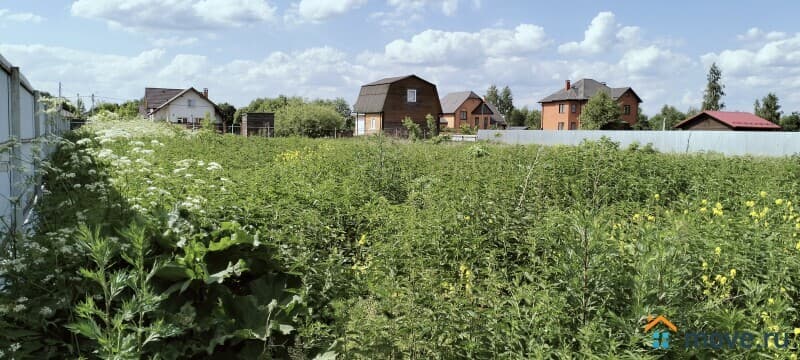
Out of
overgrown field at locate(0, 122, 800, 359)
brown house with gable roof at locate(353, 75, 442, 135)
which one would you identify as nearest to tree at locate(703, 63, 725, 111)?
brown house with gable roof at locate(353, 75, 442, 135)

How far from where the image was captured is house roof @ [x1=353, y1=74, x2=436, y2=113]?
159ft

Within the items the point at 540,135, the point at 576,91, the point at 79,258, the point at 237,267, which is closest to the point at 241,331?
the point at 237,267

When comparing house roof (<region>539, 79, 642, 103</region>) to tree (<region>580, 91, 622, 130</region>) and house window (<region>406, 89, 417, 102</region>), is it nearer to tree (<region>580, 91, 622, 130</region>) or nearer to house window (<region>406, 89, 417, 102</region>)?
tree (<region>580, 91, 622, 130</region>)

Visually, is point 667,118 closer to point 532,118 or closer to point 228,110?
point 532,118


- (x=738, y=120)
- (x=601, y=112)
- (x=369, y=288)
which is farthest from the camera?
(x=738, y=120)

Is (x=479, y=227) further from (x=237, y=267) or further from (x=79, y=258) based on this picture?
(x=79, y=258)

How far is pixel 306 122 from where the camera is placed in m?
43.5

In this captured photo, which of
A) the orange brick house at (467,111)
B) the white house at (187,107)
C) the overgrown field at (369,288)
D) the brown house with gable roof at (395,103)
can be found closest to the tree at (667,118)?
the orange brick house at (467,111)

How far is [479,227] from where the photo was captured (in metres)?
4.90

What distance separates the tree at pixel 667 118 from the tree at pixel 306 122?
4513cm

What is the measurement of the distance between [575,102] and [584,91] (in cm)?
170

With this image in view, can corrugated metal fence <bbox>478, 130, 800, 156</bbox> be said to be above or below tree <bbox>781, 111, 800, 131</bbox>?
below

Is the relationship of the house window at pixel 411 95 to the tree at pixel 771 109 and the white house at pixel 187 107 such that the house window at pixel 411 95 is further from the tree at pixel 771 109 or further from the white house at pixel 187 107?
the tree at pixel 771 109

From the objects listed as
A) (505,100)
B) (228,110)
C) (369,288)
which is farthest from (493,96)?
(369,288)
